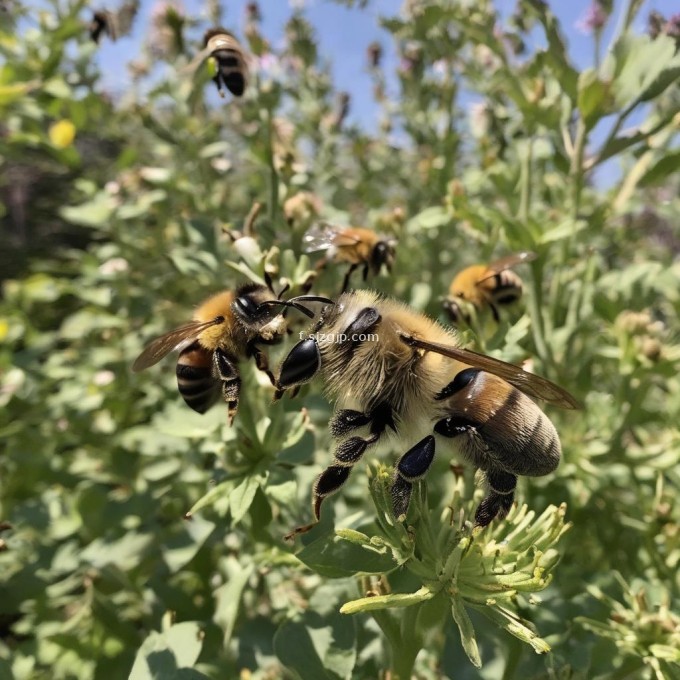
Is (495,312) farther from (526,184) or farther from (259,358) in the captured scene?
(259,358)

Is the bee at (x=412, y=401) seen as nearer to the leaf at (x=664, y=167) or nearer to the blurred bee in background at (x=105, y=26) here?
the leaf at (x=664, y=167)

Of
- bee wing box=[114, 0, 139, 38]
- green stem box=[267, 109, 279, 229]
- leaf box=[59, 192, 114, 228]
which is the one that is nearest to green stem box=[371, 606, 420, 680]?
green stem box=[267, 109, 279, 229]

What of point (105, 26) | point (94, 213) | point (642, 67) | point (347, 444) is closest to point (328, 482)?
point (347, 444)

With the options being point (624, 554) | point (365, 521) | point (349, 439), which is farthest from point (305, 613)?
point (624, 554)

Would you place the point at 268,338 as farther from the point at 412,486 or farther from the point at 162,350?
the point at 412,486

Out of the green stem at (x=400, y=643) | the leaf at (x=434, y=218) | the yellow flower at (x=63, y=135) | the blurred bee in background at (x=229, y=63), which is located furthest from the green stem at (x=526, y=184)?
the yellow flower at (x=63, y=135)

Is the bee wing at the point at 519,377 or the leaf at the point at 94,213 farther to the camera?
the leaf at the point at 94,213
